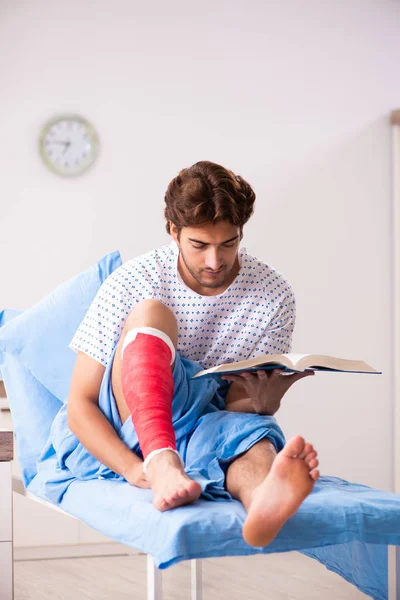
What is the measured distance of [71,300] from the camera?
2334mm

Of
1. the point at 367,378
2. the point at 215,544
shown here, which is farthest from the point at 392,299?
the point at 215,544

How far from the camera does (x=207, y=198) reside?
1814 millimetres

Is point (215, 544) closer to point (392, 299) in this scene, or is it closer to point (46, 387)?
point (46, 387)

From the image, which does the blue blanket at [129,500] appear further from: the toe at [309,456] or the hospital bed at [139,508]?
the toe at [309,456]

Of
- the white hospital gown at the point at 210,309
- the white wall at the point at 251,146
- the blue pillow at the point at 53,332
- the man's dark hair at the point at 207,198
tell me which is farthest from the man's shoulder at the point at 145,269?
the white wall at the point at 251,146

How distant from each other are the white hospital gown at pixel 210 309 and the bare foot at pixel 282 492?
0.74 meters

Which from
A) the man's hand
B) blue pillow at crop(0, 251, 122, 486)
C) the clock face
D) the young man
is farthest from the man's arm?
the clock face

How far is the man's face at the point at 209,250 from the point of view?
71.2 inches

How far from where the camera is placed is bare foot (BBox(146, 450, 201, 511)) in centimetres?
130

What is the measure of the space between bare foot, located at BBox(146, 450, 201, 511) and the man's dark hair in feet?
2.04

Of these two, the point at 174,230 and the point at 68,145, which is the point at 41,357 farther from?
the point at 68,145

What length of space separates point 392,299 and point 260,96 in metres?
1.17

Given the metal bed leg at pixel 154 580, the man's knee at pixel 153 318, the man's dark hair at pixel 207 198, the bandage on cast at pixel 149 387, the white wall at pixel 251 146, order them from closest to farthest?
the metal bed leg at pixel 154 580
the bandage on cast at pixel 149 387
the man's knee at pixel 153 318
the man's dark hair at pixel 207 198
the white wall at pixel 251 146

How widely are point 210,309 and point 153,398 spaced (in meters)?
0.57
